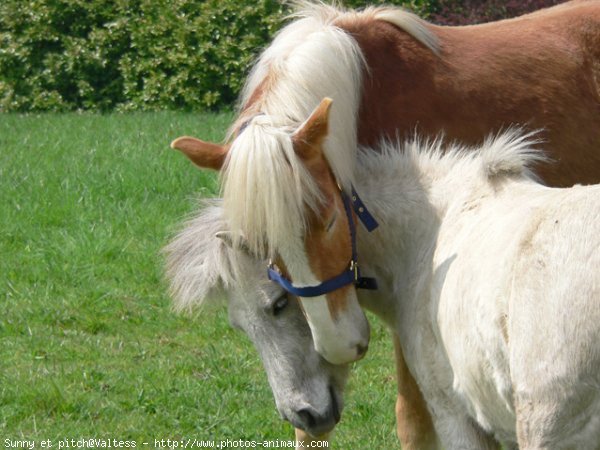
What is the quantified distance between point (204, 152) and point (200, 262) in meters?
0.47

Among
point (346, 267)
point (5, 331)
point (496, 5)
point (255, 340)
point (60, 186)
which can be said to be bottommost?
point (496, 5)

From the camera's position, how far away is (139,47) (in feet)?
50.0

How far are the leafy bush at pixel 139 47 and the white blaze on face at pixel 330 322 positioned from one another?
413 inches

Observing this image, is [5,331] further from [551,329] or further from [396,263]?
[551,329]

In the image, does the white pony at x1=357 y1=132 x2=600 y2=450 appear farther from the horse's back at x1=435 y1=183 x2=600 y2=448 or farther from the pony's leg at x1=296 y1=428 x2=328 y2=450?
the pony's leg at x1=296 y1=428 x2=328 y2=450

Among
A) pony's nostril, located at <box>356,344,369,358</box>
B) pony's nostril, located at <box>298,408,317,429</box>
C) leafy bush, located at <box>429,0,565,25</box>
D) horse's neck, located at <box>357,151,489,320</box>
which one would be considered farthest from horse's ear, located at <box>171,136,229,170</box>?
leafy bush, located at <box>429,0,565,25</box>

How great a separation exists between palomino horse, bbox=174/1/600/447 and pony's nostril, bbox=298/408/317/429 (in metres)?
0.28

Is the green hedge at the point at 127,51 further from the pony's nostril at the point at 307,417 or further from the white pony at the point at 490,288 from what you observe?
the pony's nostril at the point at 307,417

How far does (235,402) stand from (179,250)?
125 cm

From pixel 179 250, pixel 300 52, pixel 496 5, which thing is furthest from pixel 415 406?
pixel 496 5

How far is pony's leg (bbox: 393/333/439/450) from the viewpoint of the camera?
4.75m

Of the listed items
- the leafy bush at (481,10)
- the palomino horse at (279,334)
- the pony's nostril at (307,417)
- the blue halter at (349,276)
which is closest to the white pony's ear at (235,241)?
the palomino horse at (279,334)

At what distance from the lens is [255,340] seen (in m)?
4.21

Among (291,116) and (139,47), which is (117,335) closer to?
(291,116)
